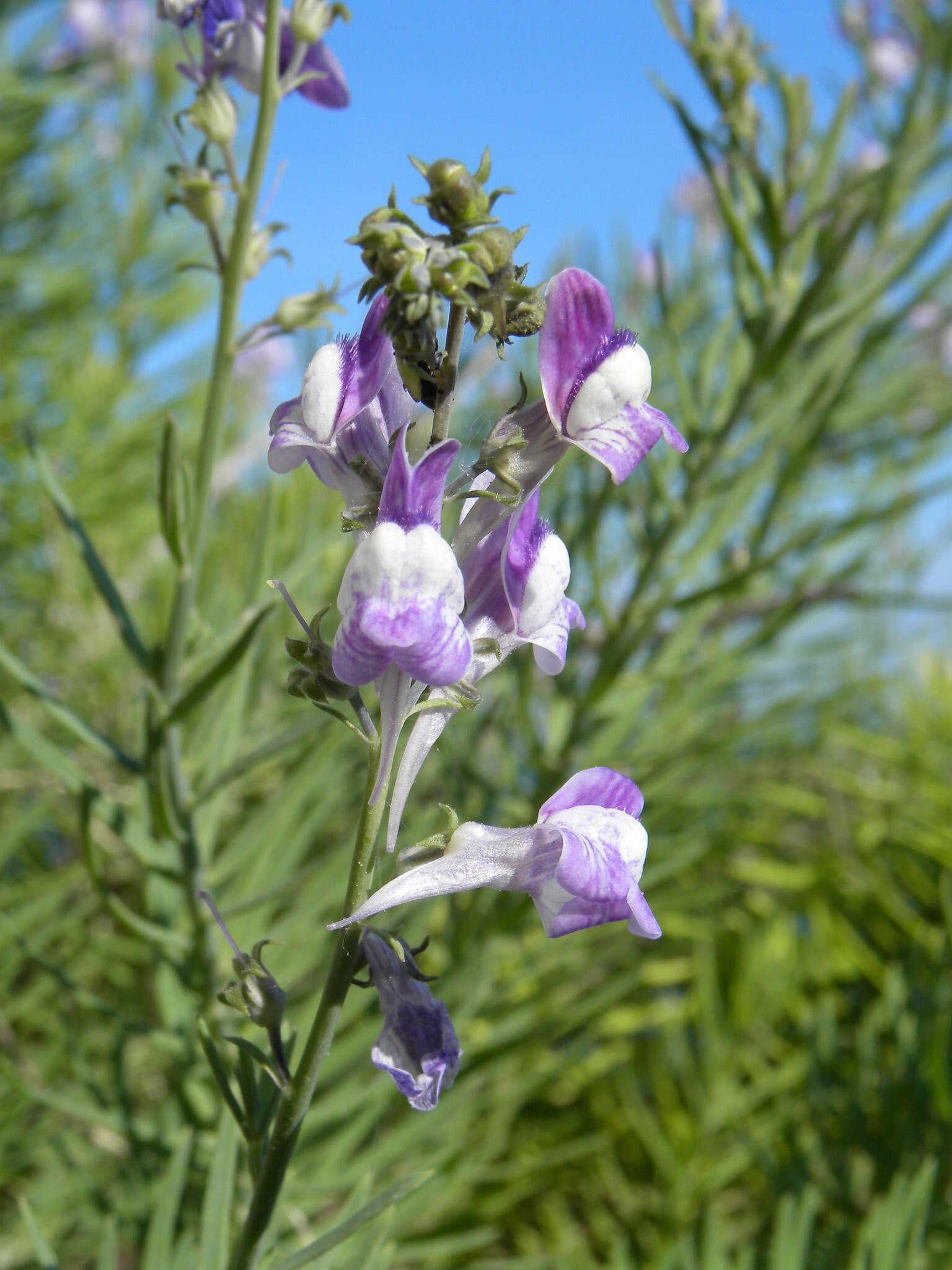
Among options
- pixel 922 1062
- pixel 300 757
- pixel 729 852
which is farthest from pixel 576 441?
pixel 729 852

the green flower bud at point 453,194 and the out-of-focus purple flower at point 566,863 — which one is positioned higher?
the green flower bud at point 453,194

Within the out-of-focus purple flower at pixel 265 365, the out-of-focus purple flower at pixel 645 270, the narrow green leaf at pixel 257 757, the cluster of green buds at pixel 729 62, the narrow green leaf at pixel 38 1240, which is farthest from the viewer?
the out-of-focus purple flower at pixel 265 365

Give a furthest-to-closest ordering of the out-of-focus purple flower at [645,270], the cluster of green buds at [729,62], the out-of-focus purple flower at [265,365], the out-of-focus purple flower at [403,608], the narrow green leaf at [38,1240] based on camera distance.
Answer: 1. the out-of-focus purple flower at [265,365]
2. the out-of-focus purple flower at [645,270]
3. the cluster of green buds at [729,62]
4. the narrow green leaf at [38,1240]
5. the out-of-focus purple flower at [403,608]

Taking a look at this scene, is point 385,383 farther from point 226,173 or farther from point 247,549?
point 247,549

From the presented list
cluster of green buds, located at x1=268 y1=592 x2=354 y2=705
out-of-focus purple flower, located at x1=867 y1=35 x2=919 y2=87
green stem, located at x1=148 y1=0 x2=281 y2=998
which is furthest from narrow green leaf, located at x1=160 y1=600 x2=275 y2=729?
out-of-focus purple flower, located at x1=867 y1=35 x2=919 y2=87

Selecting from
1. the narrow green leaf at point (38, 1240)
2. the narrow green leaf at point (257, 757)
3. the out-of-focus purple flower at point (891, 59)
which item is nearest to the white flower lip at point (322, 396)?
the narrow green leaf at point (257, 757)

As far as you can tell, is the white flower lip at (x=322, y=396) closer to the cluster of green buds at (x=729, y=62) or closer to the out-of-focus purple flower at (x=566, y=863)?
the out-of-focus purple flower at (x=566, y=863)

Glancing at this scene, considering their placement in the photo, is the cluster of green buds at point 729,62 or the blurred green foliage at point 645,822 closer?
the blurred green foliage at point 645,822

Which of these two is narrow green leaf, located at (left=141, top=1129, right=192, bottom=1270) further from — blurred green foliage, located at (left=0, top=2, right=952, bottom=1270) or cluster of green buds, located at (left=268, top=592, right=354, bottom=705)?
cluster of green buds, located at (left=268, top=592, right=354, bottom=705)
